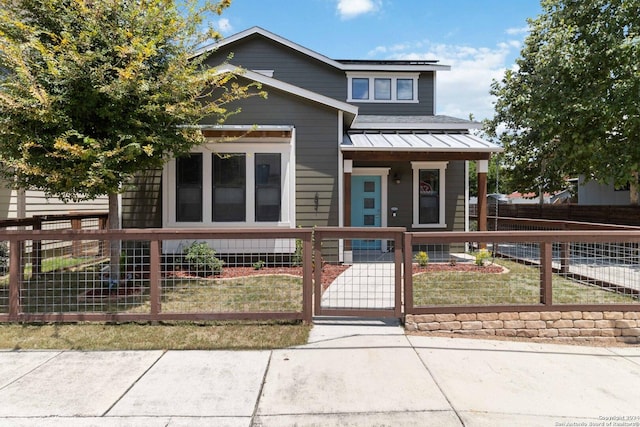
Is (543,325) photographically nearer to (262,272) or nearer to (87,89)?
(262,272)

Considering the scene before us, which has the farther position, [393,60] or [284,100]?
[393,60]

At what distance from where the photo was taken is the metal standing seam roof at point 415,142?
891cm

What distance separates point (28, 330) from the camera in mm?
4672

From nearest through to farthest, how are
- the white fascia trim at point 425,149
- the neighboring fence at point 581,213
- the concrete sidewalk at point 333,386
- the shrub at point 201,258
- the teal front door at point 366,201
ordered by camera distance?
the concrete sidewalk at point 333,386 < the shrub at point 201,258 < the white fascia trim at point 425,149 < the teal front door at point 366,201 < the neighboring fence at point 581,213

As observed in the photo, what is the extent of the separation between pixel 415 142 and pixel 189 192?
18.0ft

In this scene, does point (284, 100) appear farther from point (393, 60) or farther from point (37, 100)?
point (393, 60)

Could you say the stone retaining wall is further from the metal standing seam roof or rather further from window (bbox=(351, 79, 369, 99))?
window (bbox=(351, 79, 369, 99))

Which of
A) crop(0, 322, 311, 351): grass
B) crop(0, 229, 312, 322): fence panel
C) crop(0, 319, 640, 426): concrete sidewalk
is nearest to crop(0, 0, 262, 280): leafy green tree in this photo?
crop(0, 229, 312, 322): fence panel

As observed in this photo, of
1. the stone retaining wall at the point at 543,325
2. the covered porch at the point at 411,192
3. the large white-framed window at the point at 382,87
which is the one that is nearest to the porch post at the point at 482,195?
the covered porch at the point at 411,192

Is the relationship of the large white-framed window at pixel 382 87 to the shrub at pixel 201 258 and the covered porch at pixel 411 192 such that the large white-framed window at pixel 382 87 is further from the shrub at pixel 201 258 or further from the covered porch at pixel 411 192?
the shrub at pixel 201 258

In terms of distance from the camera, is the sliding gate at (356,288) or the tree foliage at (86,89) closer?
the sliding gate at (356,288)

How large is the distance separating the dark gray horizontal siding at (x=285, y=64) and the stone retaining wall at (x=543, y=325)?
402 inches

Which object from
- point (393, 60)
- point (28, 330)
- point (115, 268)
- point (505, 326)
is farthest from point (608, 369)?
point (393, 60)

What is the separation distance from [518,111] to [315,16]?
24.3ft
